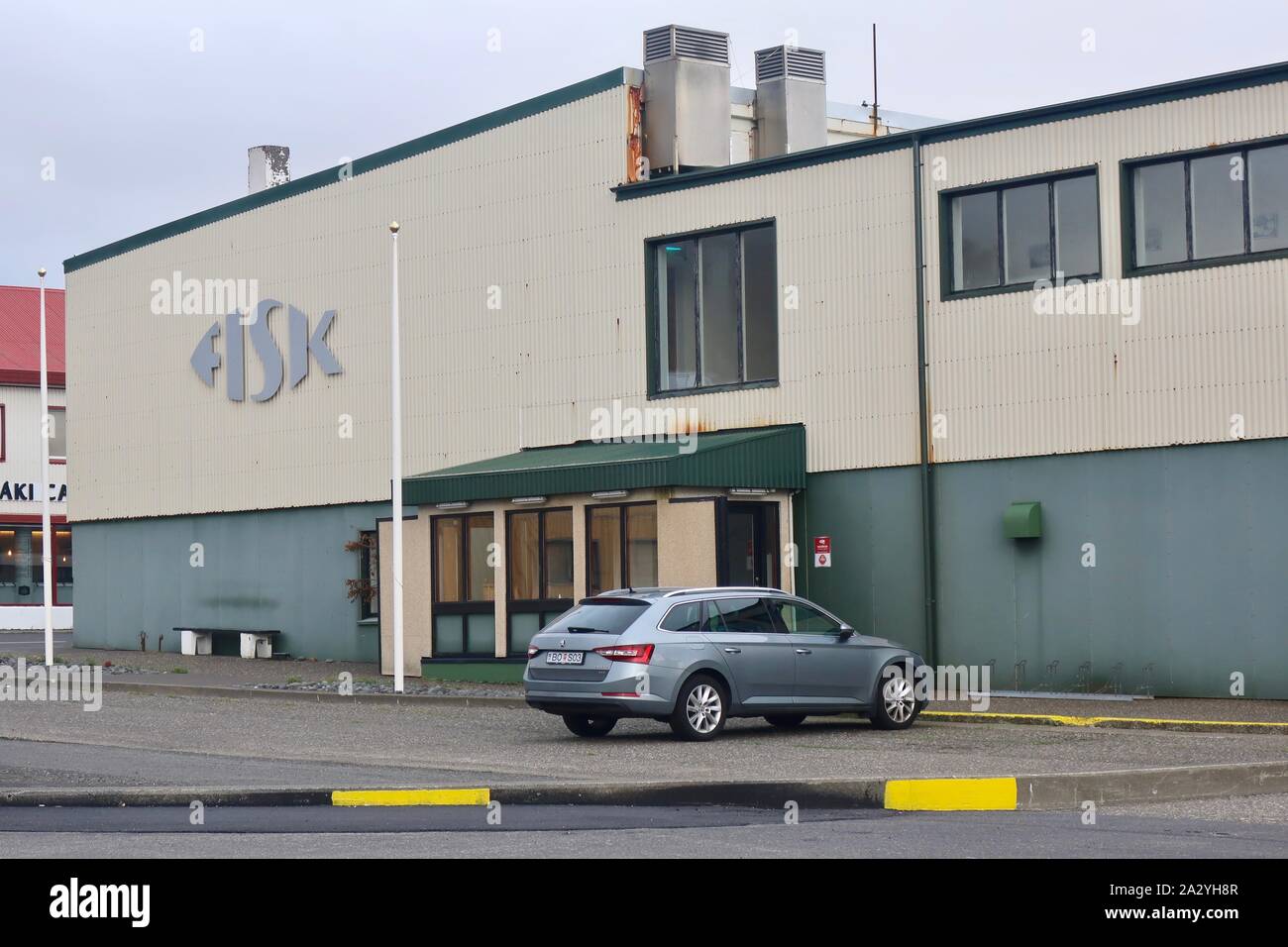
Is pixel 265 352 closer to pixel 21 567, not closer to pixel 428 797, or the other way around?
pixel 21 567

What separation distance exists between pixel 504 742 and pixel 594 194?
12891 mm

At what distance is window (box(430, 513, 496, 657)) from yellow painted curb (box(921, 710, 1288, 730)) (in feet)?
28.4

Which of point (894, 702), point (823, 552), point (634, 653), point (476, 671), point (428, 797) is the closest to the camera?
point (428, 797)

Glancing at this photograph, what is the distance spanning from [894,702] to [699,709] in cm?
261

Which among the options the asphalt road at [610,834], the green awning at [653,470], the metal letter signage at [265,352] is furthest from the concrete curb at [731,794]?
the metal letter signage at [265,352]

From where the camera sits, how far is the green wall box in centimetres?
2397

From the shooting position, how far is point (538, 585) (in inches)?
1075

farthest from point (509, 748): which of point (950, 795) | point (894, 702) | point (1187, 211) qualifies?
point (1187, 211)

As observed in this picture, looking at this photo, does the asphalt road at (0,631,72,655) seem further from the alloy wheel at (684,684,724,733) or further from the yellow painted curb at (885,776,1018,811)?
the yellow painted curb at (885,776,1018,811)

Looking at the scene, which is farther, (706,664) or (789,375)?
(789,375)

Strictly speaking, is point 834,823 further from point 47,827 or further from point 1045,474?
point 1045,474

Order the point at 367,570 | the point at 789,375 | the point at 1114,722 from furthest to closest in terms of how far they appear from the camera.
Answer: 1. the point at 367,570
2. the point at 789,375
3. the point at 1114,722

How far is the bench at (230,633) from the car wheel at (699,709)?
18247 millimetres

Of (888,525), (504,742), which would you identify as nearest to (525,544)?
(888,525)
